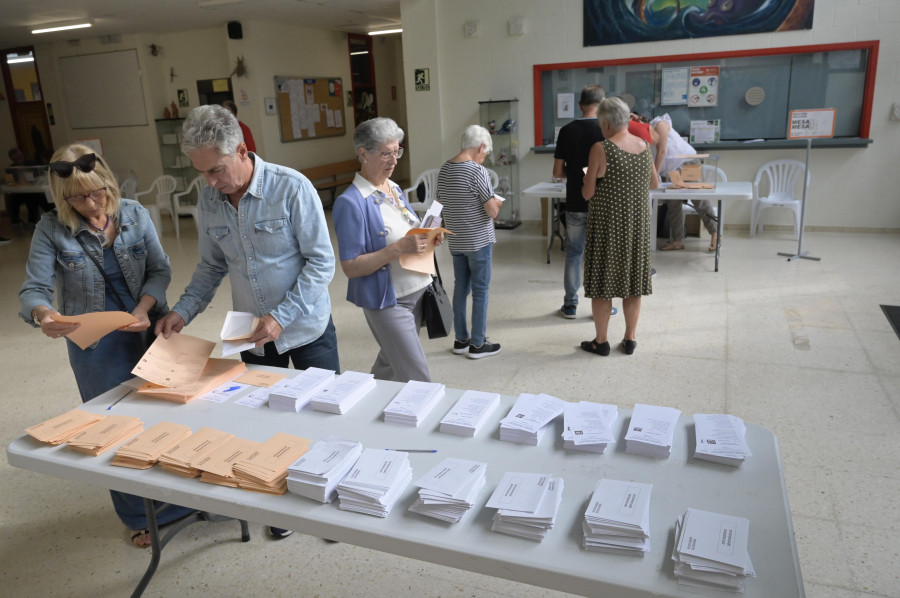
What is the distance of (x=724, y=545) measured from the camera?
1.13m

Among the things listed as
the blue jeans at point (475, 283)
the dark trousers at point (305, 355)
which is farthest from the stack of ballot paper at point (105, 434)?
the blue jeans at point (475, 283)

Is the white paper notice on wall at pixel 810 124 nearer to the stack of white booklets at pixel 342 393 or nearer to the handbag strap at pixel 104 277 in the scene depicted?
the stack of white booklets at pixel 342 393

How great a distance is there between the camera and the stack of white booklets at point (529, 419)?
1.56 metres

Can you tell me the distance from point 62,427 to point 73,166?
81cm

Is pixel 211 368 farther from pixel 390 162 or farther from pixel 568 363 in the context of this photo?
pixel 568 363

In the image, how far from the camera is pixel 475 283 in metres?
3.88

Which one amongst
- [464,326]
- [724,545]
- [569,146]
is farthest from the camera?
[569,146]

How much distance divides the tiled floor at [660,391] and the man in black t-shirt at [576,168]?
0.32 m

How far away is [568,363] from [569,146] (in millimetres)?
1616

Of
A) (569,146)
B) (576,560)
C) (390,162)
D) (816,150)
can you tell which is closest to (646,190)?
(569,146)

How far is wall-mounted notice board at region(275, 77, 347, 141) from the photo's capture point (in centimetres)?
1002

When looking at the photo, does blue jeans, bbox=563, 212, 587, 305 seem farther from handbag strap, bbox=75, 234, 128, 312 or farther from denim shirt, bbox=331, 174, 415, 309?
handbag strap, bbox=75, 234, 128, 312

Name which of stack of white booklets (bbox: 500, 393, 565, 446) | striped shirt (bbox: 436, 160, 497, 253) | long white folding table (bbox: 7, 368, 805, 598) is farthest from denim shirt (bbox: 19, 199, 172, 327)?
striped shirt (bbox: 436, 160, 497, 253)

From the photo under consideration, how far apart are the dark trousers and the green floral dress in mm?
1940
